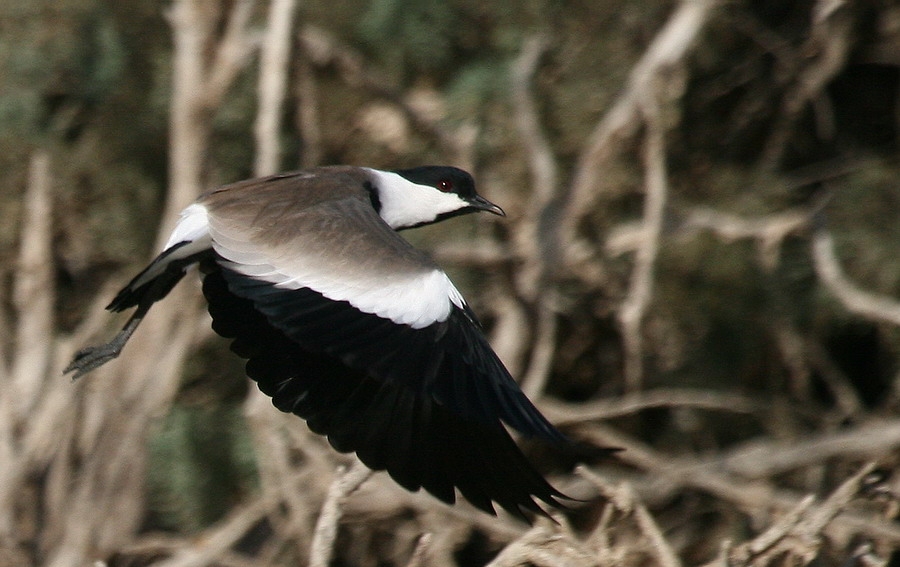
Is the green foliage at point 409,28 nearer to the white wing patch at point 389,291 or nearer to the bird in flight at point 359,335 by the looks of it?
the bird in flight at point 359,335

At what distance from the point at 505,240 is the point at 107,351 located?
2.43 m

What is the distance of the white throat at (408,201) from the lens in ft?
13.8

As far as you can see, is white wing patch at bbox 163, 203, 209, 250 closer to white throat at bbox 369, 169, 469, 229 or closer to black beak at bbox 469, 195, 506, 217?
white throat at bbox 369, 169, 469, 229

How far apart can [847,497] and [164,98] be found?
3.78 metres

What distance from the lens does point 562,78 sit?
20.6 feet

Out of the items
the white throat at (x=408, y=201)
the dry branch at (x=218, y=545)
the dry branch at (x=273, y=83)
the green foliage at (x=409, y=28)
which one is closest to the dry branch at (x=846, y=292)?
the green foliage at (x=409, y=28)

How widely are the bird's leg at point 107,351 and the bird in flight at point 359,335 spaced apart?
0.24 feet

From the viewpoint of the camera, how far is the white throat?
4199 millimetres

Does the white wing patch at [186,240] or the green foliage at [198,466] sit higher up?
the white wing patch at [186,240]

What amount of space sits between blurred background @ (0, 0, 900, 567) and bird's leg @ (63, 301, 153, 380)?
1256 mm

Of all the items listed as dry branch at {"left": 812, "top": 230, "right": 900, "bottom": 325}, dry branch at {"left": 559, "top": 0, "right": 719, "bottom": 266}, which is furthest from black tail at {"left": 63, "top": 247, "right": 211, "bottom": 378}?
A: dry branch at {"left": 812, "top": 230, "right": 900, "bottom": 325}

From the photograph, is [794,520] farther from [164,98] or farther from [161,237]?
[164,98]

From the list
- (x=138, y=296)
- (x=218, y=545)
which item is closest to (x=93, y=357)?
(x=138, y=296)

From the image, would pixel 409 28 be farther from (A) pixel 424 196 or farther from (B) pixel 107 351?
(B) pixel 107 351
